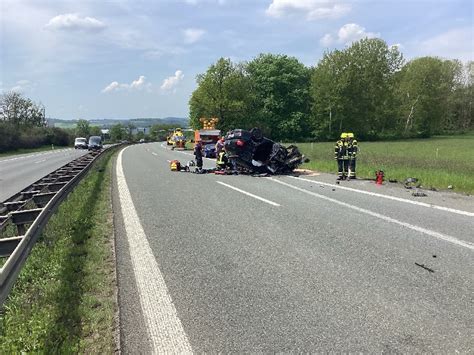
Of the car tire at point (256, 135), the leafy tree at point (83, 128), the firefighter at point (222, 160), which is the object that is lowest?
the firefighter at point (222, 160)

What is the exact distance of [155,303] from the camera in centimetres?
388

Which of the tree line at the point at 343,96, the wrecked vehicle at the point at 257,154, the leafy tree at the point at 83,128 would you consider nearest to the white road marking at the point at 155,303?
the wrecked vehicle at the point at 257,154

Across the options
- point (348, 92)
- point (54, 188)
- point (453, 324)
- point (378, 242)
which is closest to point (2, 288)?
point (453, 324)

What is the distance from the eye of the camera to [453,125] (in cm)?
8175

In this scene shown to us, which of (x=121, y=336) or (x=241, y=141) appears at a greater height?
(x=241, y=141)

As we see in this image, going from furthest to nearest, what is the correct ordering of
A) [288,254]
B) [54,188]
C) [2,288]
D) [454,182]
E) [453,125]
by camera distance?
[453,125], [454,182], [54,188], [288,254], [2,288]

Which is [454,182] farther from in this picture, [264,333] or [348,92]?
[348,92]

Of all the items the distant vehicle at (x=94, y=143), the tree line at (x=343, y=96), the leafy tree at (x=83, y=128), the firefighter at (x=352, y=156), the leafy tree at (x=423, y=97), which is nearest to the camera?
the firefighter at (x=352, y=156)

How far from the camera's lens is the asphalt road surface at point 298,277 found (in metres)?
3.20

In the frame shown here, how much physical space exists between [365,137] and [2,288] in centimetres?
6781

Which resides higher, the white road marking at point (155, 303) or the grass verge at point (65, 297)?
the grass verge at point (65, 297)

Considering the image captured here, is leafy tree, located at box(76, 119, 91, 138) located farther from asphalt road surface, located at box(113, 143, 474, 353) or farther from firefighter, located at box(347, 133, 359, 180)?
asphalt road surface, located at box(113, 143, 474, 353)

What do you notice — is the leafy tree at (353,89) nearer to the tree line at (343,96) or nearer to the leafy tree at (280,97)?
the tree line at (343,96)

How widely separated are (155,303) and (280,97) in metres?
64.1
